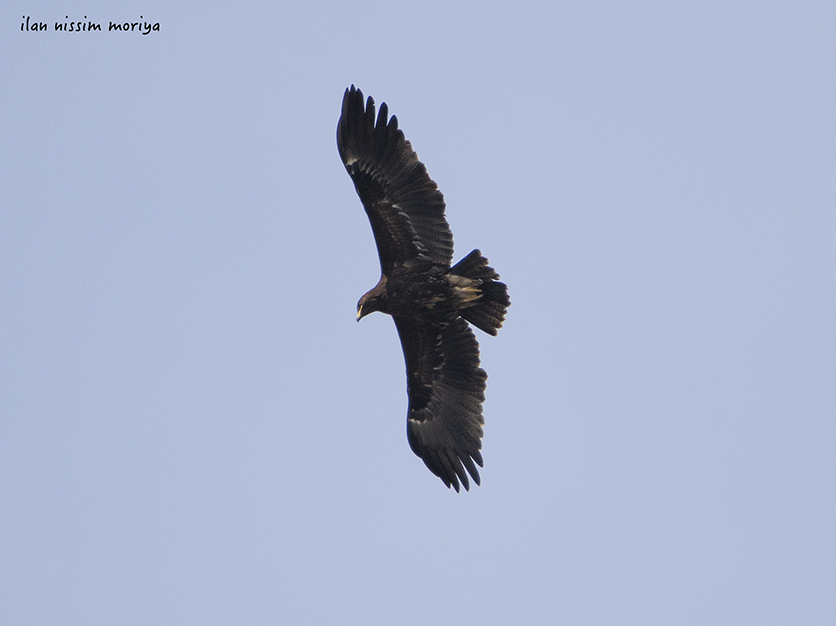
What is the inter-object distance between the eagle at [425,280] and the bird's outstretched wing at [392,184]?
0.01 meters

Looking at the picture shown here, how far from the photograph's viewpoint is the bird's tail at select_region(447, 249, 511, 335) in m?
11.9

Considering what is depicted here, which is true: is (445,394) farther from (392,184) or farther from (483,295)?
(392,184)

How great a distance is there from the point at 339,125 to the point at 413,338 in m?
2.66

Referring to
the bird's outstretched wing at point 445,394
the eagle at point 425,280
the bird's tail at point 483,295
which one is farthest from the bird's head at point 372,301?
the bird's tail at point 483,295

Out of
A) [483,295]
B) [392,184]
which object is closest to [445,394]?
[483,295]

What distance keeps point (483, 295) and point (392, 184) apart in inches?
63.5

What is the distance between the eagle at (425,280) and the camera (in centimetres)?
1196

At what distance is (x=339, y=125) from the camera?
12125 mm

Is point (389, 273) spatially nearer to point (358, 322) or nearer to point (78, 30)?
point (358, 322)

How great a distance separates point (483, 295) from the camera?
12086mm

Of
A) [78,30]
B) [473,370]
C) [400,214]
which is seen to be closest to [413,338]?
[473,370]

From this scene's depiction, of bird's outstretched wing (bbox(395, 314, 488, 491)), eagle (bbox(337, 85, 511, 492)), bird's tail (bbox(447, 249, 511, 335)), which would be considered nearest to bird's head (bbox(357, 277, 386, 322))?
eagle (bbox(337, 85, 511, 492))

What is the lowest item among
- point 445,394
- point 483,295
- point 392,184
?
point 445,394

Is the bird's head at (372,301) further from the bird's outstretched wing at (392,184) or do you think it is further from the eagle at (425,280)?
the bird's outstretched wing at (392,184)
